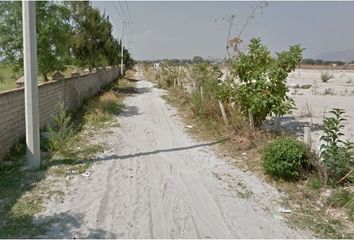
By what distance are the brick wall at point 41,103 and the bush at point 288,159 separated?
4807mm

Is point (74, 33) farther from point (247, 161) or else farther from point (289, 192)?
point (289, 192)

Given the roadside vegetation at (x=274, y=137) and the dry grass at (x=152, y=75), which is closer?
the roadside vegetation at (x=274, y=137)

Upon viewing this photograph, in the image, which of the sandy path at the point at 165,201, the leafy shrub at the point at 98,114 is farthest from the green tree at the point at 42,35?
the sandy path at the point at 165,201

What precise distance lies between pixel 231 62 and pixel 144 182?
4853 millimetres

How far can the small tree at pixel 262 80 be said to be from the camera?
7.69 metres

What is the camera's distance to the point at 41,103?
8.29m

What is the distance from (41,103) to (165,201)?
515 cm

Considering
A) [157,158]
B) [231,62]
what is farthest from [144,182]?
[231,62]

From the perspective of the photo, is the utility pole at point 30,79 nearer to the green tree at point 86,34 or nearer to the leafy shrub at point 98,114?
the leafy shrub at point 98,114

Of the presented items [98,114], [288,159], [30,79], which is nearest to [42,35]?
[98,114]

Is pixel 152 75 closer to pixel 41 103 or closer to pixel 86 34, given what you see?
pixel 86 34

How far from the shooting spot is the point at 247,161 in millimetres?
6562

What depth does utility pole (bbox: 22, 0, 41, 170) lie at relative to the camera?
5.13 m

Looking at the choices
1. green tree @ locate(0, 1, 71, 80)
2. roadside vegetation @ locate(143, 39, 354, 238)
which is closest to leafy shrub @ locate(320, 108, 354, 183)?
roadside vegetation @ locate(143, 39, 354, 238)
